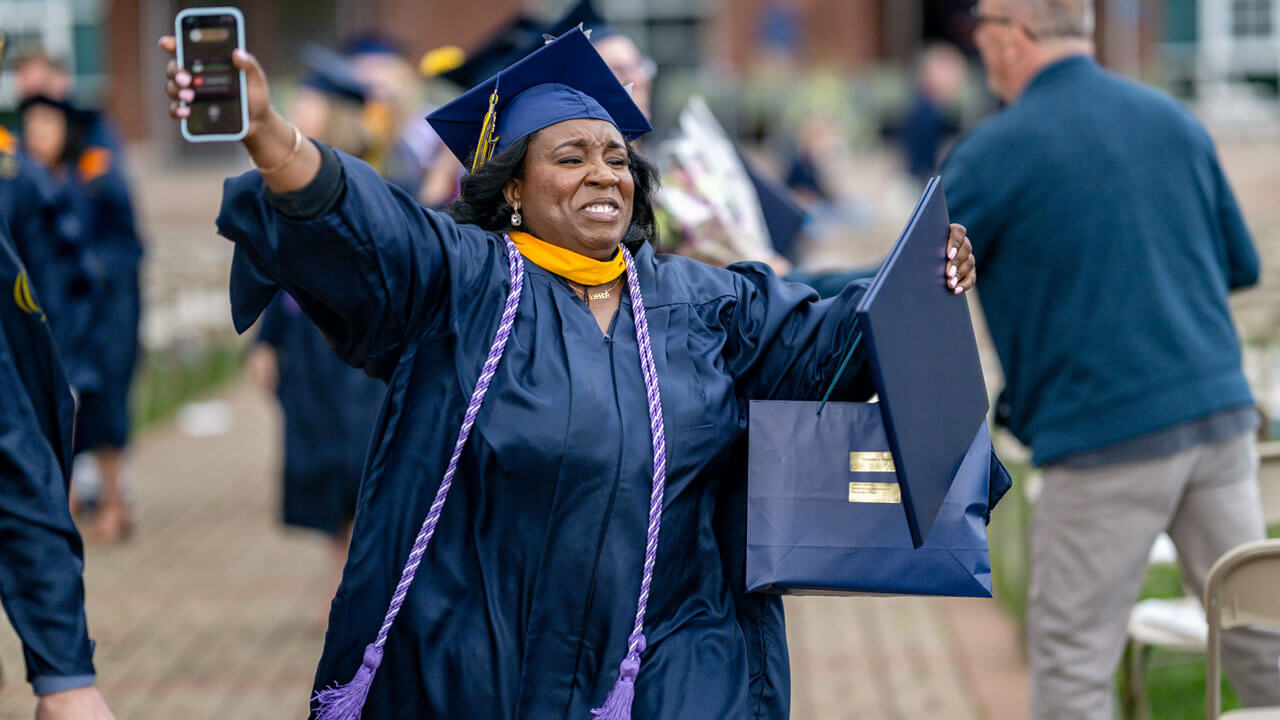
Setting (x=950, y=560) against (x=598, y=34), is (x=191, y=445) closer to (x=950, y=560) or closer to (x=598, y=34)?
(x=598, y=34)

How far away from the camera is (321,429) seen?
6.55m

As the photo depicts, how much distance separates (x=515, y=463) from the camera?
9.63ft

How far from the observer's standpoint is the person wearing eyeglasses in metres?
3.98

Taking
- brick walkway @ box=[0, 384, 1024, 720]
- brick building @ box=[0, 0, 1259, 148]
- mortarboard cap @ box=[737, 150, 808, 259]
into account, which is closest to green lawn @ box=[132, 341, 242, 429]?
brick walkway @ box=[0, 384, 1024, 720]

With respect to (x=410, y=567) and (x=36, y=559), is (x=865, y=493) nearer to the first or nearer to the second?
(x=410, y=567)

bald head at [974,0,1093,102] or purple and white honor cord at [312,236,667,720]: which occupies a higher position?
bald head at [974,0,1093,102]

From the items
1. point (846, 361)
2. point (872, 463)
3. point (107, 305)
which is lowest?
point (107, 305)

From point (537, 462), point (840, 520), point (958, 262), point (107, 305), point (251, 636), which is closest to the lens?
point (537, 462)

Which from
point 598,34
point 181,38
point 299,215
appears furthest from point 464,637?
point 598,34

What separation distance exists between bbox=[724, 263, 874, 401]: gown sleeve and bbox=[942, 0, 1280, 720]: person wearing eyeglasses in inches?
39.5

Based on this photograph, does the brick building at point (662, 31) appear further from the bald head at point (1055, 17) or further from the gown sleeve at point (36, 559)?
the gown sleeve at point (36, 559)

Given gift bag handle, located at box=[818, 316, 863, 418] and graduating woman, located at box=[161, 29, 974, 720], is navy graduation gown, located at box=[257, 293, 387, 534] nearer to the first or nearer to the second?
graduating woman, located at box=[161, 29, 974, 720]

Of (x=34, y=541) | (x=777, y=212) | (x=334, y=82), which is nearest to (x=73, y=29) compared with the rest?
(x=334, y=82)

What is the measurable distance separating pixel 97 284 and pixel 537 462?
18.6 feet
